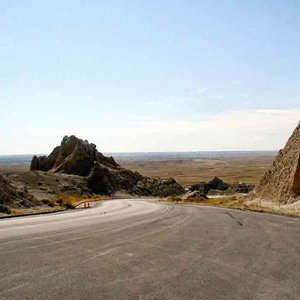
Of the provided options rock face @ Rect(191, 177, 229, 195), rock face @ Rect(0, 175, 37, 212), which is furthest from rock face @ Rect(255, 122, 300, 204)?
rock face @ Rect(191, 177, 229, 195)

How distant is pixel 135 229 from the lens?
60.6 ft

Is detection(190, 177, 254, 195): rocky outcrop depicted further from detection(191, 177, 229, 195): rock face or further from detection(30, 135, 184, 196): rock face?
detection(30, 135, 184, 196): rock face

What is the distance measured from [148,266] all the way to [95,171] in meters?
88.6

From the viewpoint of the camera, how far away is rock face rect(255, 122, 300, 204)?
116 ft

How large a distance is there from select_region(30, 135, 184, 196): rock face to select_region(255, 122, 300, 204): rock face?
55470mm

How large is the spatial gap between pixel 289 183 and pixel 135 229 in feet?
67.9

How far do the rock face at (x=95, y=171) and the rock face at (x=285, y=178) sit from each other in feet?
182

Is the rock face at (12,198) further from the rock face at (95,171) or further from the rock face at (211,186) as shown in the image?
the rock face at (211,186)

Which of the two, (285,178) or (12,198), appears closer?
(285,178)

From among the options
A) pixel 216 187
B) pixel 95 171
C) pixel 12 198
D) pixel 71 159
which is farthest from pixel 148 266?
pixel 216 187

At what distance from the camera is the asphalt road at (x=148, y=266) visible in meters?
8.13

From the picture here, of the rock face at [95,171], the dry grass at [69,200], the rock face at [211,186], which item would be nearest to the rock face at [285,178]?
the dry grass at [69,200]

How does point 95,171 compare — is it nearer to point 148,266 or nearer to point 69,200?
point 69,200

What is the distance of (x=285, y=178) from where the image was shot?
37938mm
